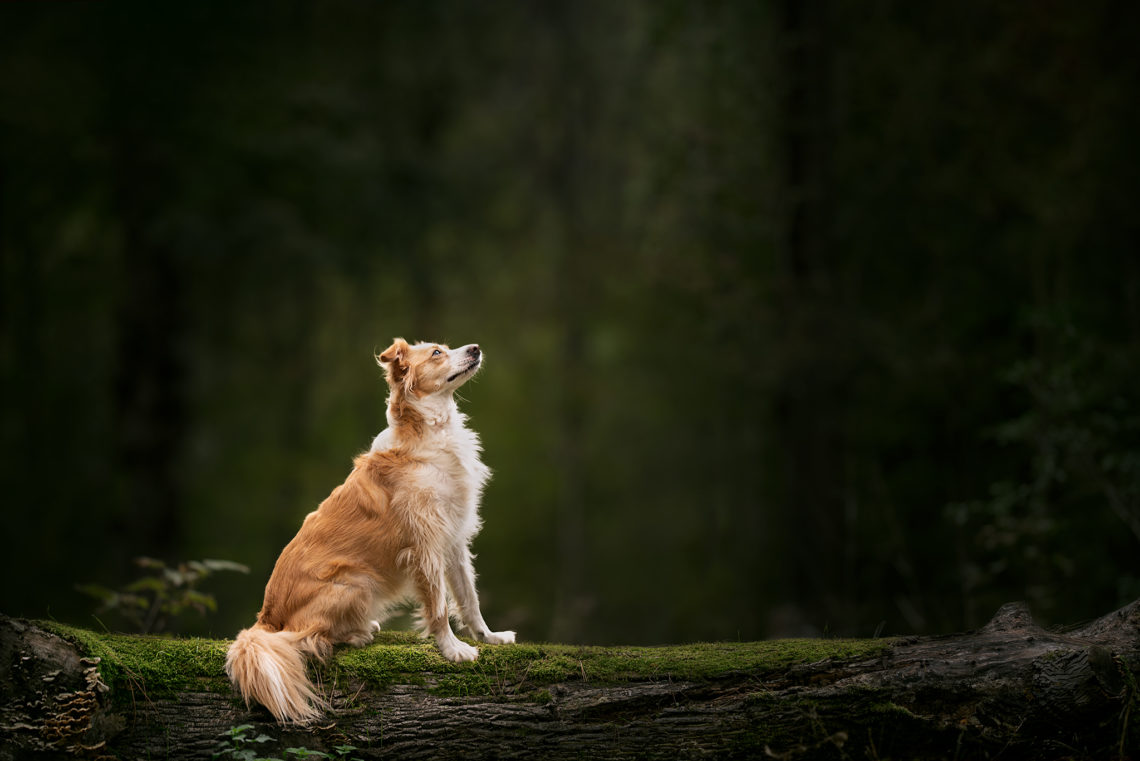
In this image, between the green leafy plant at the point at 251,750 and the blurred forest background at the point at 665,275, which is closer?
the green leafy plant at the point at 251,750

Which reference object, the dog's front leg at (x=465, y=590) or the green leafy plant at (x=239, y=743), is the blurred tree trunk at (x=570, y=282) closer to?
the dog's front leg at (x=465, y=590)

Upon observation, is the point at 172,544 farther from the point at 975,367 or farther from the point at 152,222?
the point at 975,367

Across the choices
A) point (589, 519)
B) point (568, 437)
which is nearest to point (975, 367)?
point (568, 437)

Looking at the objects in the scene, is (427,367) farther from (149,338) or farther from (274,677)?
(149,338)

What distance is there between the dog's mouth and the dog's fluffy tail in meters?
1.72

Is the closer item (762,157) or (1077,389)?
(1077,389)

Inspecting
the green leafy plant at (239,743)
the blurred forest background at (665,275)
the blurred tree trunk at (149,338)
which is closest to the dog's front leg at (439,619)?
the green leafy plant at (239,743)

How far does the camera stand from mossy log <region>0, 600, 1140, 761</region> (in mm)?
3732

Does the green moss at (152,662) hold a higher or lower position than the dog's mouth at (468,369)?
lower

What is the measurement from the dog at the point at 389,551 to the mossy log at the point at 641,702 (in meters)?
0.16

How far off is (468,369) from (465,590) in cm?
130

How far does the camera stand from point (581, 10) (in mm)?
21375

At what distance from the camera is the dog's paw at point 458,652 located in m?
4.27

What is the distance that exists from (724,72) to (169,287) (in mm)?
8552
